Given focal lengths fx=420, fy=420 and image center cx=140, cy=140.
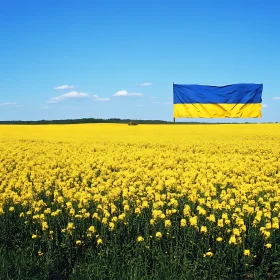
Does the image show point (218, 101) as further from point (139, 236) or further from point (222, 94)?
point (139, 236)

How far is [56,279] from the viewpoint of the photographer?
24.5ft

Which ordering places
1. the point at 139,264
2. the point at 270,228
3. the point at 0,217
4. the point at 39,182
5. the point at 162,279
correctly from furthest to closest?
1. the point at 39,182
2. the point at 0,217
3. the point at 270,228
4. the point at 139,264
5. the point at 162,279

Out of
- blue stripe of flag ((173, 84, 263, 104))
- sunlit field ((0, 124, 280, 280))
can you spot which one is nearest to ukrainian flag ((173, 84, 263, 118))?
blue stripe of flag ((173, 84, 263, 104))

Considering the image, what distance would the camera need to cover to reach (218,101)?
145 feet

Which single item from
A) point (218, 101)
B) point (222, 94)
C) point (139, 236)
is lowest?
point (139, 236)

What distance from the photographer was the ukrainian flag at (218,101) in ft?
141

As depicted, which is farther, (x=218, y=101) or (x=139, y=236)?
(x=218, y=101)

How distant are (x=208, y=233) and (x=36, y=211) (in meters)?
4.02

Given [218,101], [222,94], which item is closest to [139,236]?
[218,101]

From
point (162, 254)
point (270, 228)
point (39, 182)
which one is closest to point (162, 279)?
point (162, 254)

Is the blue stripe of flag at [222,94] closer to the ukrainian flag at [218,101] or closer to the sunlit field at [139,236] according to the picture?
the ukrainian flag at [218,101]

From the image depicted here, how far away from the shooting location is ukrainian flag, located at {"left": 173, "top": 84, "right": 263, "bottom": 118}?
42.9 meters

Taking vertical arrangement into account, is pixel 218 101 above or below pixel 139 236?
above

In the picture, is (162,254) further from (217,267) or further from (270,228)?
(270,228)
